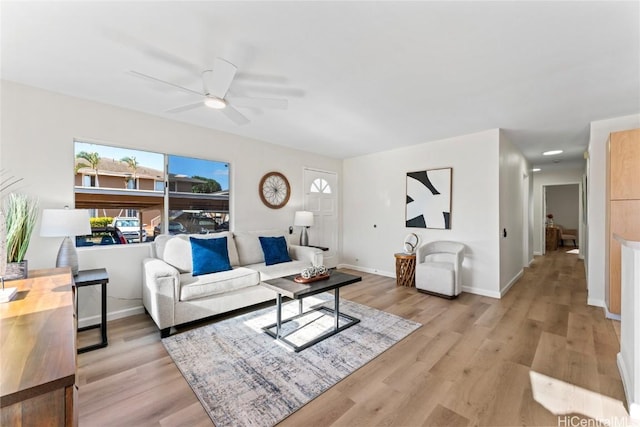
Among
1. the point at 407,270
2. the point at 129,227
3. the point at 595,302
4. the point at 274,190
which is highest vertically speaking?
the point at 274,190

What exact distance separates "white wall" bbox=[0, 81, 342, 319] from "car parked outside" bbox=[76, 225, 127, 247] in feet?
0.32

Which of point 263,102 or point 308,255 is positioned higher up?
point 263,102

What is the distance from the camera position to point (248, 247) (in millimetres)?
3867

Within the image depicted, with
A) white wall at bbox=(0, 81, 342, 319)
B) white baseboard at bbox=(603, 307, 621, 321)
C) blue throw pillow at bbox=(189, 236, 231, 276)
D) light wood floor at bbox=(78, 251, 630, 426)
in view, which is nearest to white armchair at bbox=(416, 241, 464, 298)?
light wood floor at bbox=(78, 251, 630, 426)

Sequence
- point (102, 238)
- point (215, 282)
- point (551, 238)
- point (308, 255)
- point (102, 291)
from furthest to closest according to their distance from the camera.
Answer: point (551, 238) → point (308, 255) → point (102, 238) → point (215, 282) → point (102, 291)

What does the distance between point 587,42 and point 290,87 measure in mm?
2289

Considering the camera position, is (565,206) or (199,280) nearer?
(199,280)

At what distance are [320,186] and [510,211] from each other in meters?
3.42

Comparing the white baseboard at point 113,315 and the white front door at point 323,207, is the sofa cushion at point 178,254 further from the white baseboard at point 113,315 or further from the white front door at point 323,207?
the white front door at point 323,207

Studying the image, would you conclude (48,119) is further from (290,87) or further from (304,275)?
(304,275)

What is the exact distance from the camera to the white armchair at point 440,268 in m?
3.73

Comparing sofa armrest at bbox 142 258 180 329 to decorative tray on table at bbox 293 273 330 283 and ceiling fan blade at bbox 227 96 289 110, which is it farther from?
ceiling fan blade at bbox 227 96 289 110

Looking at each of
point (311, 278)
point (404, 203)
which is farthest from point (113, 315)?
point (404, 203)

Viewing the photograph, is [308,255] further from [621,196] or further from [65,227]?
[621,196]
